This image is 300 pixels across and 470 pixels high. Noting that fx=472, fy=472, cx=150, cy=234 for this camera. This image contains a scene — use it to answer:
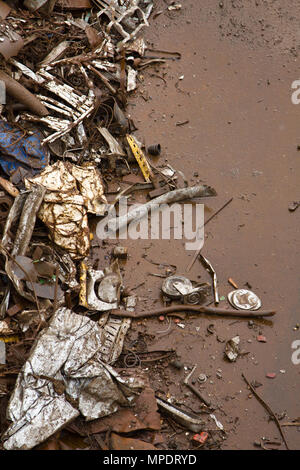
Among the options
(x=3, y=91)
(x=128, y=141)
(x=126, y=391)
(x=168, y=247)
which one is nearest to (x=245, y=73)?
(x=128, y=141)

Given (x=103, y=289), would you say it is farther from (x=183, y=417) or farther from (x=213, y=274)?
(x=183, y=417)

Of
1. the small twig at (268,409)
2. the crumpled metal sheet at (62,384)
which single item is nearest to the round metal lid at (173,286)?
the crumpled metal sheet at (62,384)

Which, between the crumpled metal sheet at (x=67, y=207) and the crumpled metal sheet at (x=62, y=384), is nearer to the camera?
the crumpled metal sheet at (x=62, y=384)

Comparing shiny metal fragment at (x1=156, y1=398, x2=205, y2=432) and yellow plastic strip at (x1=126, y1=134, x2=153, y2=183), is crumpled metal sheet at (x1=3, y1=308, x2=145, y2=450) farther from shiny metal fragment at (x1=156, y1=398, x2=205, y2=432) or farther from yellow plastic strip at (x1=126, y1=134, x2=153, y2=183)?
yellow plastic strip at (x1=126, y1=134, x2=153, y2=183)

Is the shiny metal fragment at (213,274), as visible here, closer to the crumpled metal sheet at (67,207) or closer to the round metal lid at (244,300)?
the round metal lid at (244,300)

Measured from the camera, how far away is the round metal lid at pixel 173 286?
5.95 metres

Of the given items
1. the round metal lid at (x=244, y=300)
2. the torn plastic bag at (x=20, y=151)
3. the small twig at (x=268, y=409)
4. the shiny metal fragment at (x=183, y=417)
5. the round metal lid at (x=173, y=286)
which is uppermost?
the torn plastic bag at (x=20, y=151)

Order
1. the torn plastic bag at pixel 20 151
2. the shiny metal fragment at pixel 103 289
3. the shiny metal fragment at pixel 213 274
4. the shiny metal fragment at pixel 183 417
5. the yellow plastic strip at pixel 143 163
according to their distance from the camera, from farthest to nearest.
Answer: the yellow plastic strip at pixel 143 163 < the torn plastic bag at pixel 20 151 < the shiny metal fragment at pixel 213 274 < the shiny metal fragment at pixel 103 289 < the shiny metal fragment at pixel 183 417

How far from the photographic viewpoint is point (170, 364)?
5.61 meters

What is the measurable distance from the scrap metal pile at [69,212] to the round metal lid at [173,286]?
0.8 inches

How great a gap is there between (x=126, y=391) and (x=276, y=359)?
1.91m

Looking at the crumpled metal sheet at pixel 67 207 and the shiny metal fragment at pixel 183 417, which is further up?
the crumpled metal sheet at pixel 67 207

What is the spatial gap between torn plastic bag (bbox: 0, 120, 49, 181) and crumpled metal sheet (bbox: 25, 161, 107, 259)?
0.23m

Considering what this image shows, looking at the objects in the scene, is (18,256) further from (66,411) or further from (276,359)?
(276,359)
